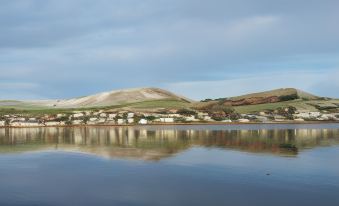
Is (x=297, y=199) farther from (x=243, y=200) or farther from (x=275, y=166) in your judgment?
(x=275, y=166)

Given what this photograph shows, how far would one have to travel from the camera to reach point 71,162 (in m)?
54.0

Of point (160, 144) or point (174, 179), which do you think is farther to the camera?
point (160, 144)

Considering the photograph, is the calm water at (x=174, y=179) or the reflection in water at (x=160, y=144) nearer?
the calm water at (x=174, y=179)

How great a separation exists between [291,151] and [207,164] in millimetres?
17292

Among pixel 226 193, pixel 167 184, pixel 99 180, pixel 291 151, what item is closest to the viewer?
pixel 226 193

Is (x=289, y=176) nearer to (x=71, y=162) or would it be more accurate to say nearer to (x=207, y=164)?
(x=207, y=164)

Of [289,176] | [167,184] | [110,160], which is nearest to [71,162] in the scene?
[110,160]

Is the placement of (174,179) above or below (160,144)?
below

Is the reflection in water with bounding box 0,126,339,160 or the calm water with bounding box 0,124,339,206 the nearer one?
the calm water with bounding box 0,124,339,206

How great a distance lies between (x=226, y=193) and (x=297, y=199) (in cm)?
470

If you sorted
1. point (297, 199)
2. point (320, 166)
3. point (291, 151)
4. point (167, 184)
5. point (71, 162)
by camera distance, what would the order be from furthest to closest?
point (291, 151)
point (71, 162)
point (320, 166)
point (167, 184)
point (297, 199)

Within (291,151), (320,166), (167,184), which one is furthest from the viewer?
(291,151)

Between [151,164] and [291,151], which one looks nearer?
[151,164]

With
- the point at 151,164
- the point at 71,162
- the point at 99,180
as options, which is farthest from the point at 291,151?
the point at 99,180
